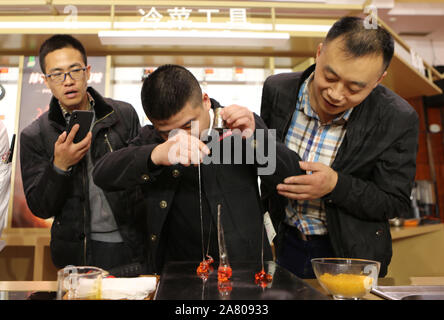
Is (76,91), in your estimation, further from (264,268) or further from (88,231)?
(264,268)

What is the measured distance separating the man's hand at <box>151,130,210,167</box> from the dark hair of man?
54cm

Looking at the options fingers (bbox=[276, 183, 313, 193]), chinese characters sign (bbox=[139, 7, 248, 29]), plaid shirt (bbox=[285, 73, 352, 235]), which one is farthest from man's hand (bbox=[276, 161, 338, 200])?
chinese characters sign (bbox=[139, 7, 248, 29])

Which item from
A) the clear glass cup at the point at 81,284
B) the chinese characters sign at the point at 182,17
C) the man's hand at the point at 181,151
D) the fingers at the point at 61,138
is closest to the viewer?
the clear glass cup at the point at 81,284

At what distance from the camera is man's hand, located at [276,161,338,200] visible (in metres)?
1.17

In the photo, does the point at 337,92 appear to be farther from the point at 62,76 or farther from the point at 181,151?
the point at 62,76

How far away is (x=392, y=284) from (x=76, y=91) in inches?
51.0

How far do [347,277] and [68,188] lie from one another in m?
1.07

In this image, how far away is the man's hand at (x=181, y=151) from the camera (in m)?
1.02

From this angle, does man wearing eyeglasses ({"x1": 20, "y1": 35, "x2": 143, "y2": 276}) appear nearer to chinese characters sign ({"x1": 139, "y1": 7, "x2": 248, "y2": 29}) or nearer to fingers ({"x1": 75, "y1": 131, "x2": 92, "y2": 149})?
fingers ({"x1": 75, "y1": 131, "x2": 92, "y2": 149})

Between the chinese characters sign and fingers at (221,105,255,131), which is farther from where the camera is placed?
the chinese characters sign

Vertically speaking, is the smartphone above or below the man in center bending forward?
above

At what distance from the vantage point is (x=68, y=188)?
1.47m

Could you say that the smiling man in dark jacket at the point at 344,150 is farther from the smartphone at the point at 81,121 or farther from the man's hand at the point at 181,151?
the smartphone at the point at 81,121

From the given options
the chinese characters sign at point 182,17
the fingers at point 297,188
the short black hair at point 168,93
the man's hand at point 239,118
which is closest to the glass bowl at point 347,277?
the fingers at point 297,188
